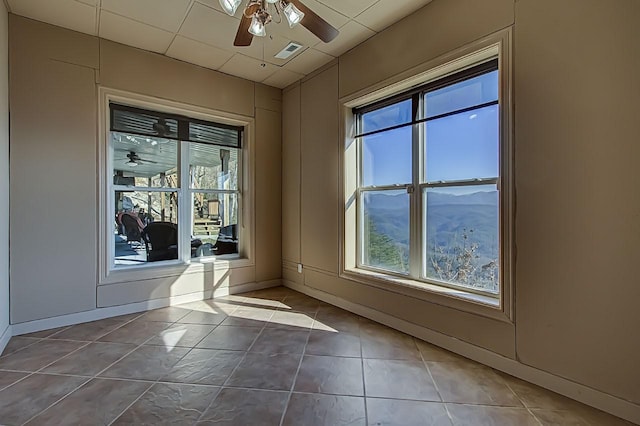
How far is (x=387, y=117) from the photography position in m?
3.43

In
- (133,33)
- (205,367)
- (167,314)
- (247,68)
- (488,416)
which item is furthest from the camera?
(247,68)

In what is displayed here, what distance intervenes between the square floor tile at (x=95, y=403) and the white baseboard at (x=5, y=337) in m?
1.17

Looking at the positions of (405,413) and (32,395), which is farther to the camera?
(32,395)

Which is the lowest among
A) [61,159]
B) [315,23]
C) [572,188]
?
[572,188]

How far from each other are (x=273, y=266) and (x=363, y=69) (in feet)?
9.77

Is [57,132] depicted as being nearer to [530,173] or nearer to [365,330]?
[365,330]

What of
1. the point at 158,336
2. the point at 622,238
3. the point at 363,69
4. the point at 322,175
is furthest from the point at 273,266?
the point at 622,238

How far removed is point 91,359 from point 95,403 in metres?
0.71

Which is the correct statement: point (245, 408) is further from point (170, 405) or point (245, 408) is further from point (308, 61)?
point (308, 61)

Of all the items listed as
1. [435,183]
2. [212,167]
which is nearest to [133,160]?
[212,167]

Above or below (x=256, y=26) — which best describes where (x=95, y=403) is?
below

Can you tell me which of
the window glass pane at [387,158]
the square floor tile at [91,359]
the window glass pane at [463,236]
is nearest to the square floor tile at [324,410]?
the window glass pane at [463,236]

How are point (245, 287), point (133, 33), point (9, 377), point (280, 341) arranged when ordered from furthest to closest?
point (245, 287)
point (133, 33)
point (280, 341)
point (9, 377)

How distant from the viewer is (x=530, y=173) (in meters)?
2.15
